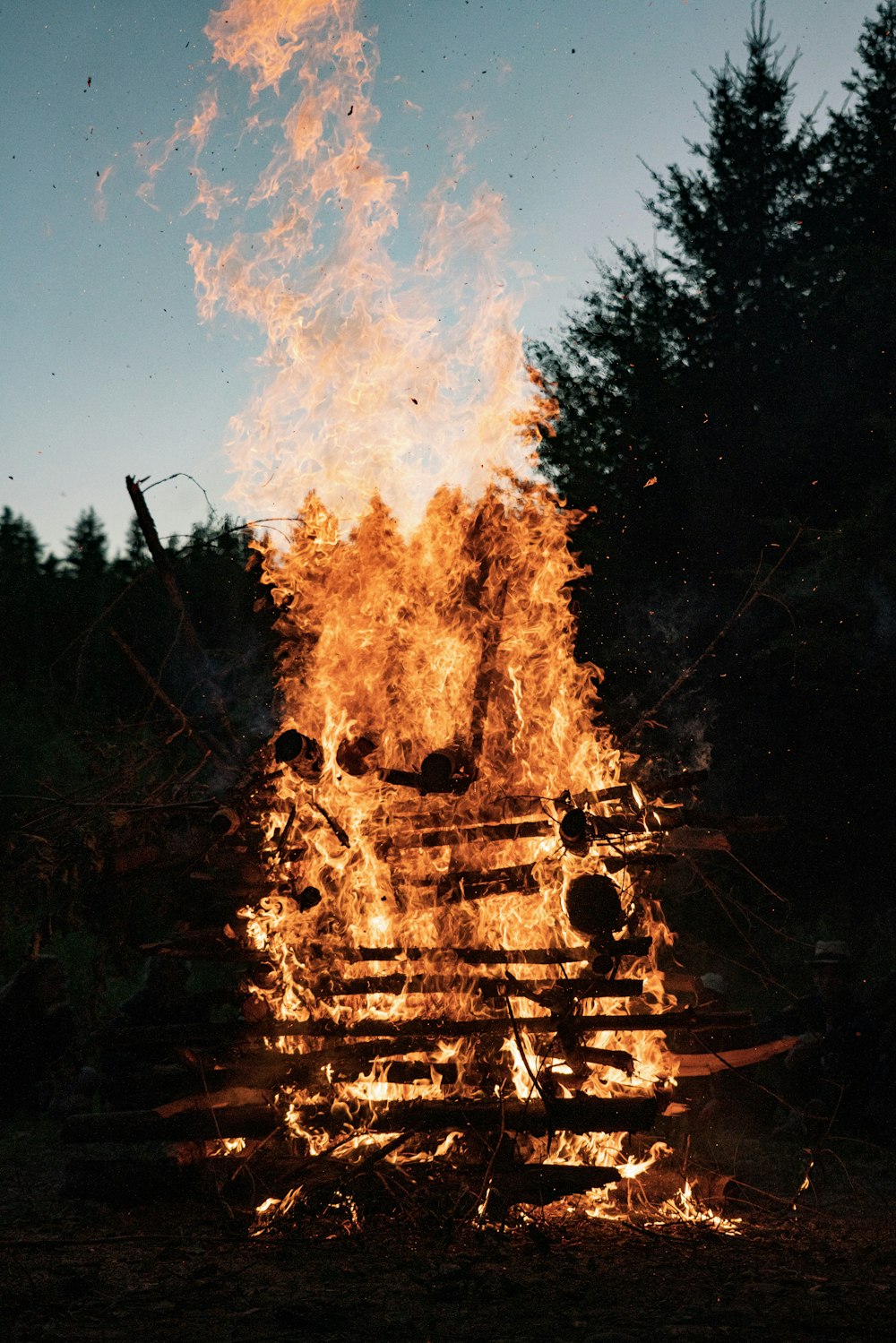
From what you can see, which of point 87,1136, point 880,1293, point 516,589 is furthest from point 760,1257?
point 516,589

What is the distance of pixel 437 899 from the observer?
790 cm

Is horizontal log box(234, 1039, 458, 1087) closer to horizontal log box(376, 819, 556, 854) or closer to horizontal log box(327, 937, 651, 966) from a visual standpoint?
horizontal log box(327, 937, 651, 966)

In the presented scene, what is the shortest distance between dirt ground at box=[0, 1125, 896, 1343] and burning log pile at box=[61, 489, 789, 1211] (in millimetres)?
448

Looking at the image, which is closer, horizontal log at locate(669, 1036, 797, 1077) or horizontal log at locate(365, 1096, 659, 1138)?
horizontal log at locate(365, 1096, 659, 1138)

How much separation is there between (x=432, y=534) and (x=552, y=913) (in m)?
3.29

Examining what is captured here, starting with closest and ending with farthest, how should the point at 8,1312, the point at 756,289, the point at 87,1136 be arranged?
the point at 8,1312
the point at 87,1136
the point at 756,289

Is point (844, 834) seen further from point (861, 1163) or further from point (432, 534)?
point (432, 534)

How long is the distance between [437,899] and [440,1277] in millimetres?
2654

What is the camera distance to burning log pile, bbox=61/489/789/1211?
7219 mm

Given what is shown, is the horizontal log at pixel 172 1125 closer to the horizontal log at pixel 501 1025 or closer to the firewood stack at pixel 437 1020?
the firewood stack at pixel 437 1020

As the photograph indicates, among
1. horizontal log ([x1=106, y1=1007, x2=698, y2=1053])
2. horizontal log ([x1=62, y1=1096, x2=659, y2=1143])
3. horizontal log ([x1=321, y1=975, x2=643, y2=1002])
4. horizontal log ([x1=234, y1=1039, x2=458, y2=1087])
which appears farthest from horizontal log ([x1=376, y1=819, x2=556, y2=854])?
horizontal log ([x1=62, y1=1096, x2=659, y2=1143])

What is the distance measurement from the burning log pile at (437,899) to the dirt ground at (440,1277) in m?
0.45

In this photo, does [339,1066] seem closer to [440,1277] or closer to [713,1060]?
[440,1277]

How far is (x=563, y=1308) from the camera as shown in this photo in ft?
17.3
